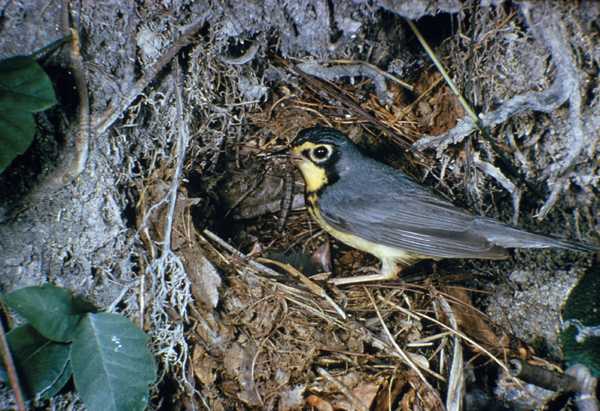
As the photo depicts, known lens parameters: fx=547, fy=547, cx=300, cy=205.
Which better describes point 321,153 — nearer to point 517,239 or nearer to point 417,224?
point 417,224

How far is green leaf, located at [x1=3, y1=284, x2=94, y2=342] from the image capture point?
7.31 feet

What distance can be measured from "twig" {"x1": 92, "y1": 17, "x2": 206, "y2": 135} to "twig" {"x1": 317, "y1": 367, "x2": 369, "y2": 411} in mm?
1578

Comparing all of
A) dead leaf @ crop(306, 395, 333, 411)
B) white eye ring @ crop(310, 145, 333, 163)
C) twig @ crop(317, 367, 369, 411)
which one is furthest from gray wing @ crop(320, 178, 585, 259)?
dead leaf @ crop(306, 395, 333, 411)

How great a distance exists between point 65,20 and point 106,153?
611 millimetres

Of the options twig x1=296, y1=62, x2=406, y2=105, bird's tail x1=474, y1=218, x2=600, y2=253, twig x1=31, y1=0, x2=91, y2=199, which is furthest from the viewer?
twig x1=296, y1=62, x2=406, y2=105

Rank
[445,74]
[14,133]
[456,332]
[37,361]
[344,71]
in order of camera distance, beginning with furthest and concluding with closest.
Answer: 1. [344,71]
2. [445,74]
3. [456,332]
4. [37,361]
5. [14,133]

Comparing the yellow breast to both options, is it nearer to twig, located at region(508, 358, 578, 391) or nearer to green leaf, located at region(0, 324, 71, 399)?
twig, located at region(508, 358, 578, 391)

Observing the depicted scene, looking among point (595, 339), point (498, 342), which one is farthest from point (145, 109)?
point (595, 339)

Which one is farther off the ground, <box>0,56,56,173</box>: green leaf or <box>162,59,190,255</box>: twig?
<box>0,56,56,173</box>: green leaf

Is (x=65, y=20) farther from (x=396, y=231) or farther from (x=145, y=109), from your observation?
(x=396, y=231)

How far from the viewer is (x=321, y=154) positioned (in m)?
3.48

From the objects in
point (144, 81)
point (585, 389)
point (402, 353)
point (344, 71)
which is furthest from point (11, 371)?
point (585, 389)

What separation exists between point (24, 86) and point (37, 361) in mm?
1117

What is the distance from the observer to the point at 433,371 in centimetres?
279
